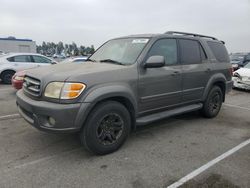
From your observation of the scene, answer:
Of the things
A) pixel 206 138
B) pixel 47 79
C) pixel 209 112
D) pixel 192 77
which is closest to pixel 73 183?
pixel 47 79

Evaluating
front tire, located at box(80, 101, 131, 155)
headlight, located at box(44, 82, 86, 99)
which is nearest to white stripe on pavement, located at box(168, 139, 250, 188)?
front tire, located at box(80, 101, 131, 155)

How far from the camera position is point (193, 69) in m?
4.88

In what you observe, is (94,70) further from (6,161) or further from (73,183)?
(6,161)

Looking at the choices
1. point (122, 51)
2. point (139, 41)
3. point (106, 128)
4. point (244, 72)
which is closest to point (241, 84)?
point (244, 72)

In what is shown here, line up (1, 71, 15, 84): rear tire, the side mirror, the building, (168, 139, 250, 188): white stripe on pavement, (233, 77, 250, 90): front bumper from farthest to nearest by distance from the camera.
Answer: the building
(1, 71, 15, 84): rear tire
(233, 77, 250, 90): front bumper
the side mirror
(168, 139, 250, 188): white stripe on pavement

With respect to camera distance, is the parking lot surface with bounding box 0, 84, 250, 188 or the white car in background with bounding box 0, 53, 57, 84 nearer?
the parking lot surface with bounding box 0, 84, 250, 188

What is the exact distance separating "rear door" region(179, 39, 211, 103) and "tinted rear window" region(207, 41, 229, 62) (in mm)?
441

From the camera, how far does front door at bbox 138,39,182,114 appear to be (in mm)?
3988

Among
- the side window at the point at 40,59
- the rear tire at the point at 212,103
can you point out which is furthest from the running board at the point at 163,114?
the side window at the point at 40,59

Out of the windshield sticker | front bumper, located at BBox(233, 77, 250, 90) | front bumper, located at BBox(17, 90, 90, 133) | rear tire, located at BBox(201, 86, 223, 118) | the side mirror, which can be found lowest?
front bumper, located at BBox(233, 77, 250, 90)

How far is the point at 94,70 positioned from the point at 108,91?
39cm

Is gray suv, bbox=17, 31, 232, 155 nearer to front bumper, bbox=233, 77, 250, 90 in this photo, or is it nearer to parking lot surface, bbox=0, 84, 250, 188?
parking lot surface, bbox=0, 84, 250, 188

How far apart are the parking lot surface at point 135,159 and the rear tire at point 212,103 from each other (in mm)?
477

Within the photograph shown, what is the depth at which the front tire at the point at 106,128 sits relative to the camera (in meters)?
3.35
